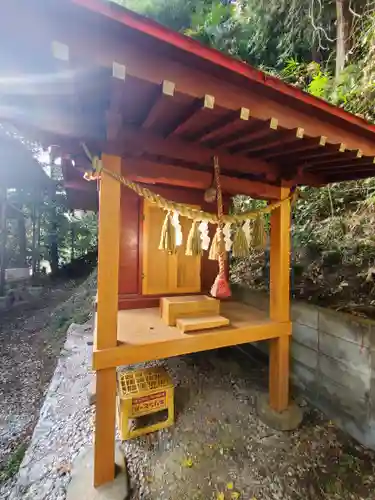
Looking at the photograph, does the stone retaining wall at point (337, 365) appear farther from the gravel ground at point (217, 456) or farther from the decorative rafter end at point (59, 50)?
the decorative rafter end at point (59, 50)

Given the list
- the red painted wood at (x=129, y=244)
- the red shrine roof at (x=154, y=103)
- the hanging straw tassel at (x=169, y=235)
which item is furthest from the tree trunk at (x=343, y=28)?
the hanging straw tassel at (x=169, y=235)

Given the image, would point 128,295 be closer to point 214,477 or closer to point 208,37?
point 214,477

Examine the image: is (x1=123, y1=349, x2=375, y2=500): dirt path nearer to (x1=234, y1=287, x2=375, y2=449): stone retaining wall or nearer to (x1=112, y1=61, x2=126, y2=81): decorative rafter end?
(x1=234, y1=287, x2=375, y2=449): stone retaining wall

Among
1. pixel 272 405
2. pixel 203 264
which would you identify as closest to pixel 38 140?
pixel 203 264

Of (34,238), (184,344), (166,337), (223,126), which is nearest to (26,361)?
(166,337)

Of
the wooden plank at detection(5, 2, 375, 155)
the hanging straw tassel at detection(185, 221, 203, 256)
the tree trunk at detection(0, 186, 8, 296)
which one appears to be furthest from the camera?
the tree trunk at detection(0, 186, 8, 296)

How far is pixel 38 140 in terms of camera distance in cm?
199

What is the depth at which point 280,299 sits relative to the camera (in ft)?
8.54

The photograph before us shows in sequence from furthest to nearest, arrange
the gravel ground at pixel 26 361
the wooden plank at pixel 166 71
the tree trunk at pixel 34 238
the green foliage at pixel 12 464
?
the tree trunk at pixel 34 238 < the gravel ground at pixel 26 361 < the green foliage at pixel 12 464 < the wooden plank at pixel 166 71

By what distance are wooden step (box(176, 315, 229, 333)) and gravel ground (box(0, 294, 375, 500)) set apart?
3.43ft

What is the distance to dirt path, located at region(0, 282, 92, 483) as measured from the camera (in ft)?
11.8

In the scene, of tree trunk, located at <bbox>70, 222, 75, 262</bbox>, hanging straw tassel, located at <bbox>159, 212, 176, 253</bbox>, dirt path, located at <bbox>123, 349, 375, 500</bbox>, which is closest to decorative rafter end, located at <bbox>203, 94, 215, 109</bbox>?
hanging straw tassel, located at <bbox>159, 212, 176, 253</bbox>

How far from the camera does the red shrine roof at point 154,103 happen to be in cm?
103

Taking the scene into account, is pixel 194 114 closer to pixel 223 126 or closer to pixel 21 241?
pixel 223 126
